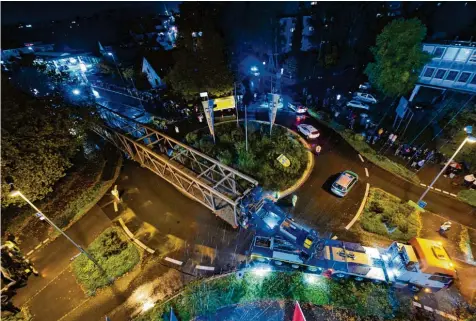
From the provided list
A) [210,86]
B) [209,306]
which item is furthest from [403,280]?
[210,86]

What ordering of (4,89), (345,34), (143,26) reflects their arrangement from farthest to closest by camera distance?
Result: (143,26), (345,34), (4,89)

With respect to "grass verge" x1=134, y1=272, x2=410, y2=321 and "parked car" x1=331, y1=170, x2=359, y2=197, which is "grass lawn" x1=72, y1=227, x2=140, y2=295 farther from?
"parked car" x1=331, y1=170, x2=359, y2=197

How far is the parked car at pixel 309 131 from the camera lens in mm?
26766

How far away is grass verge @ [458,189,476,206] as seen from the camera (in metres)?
18.3

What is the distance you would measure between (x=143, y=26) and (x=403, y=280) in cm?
8359

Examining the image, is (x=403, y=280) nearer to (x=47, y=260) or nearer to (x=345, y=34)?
(x=47, y=260)

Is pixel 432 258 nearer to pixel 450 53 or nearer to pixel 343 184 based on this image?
pixel 343 184

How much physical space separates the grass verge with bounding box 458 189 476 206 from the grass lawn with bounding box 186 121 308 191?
45.1ft

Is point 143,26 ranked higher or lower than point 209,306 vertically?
higher

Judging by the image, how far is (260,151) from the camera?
23859mm

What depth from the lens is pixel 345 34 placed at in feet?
161

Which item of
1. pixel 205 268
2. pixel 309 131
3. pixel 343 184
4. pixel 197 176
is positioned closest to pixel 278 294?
pixel 205 268

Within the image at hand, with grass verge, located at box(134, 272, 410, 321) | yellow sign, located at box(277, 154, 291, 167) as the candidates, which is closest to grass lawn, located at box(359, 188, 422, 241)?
grass verge, located at box(134, 272, 410, 321)

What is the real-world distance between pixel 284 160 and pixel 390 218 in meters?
10.3
